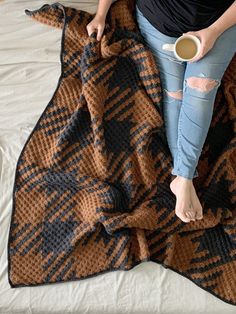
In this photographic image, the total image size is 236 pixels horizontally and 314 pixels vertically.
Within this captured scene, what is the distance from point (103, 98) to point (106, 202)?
29 cm

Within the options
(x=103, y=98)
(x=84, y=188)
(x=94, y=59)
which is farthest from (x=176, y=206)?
(x=94, y=59)

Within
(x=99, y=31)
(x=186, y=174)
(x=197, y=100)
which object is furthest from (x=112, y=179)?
(x=99, y=31)

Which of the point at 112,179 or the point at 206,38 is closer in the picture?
the point at 206,38

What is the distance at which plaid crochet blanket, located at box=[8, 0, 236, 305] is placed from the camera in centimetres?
109

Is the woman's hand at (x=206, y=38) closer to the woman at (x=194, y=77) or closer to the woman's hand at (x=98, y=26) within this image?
the woman at (x=194, y=77)

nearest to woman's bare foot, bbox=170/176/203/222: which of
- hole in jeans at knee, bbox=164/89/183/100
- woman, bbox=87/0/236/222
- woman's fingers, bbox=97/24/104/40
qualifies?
woman, bbox=87/0/236/222

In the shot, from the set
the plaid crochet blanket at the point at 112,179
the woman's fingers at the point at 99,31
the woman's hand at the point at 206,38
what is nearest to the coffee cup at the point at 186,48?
the woman's hand at the point at 206,38

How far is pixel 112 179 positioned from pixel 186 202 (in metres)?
0.21

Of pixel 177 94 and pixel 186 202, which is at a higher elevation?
pixel 177 94

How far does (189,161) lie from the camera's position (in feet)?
3.48

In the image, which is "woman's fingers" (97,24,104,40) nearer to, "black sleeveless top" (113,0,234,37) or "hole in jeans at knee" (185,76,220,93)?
"black sleeveless top" (113,0,234,37)

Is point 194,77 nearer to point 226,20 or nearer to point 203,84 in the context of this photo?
point 203,84

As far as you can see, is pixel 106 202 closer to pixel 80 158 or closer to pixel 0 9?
pixel 80 158

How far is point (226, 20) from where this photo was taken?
3.39 feet
